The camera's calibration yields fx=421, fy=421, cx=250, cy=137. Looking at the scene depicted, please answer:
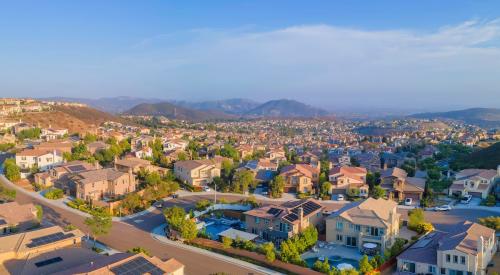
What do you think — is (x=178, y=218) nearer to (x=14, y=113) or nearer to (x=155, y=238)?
(x=155, y=238)

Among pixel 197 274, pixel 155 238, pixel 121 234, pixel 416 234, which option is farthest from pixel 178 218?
pixel 416 234

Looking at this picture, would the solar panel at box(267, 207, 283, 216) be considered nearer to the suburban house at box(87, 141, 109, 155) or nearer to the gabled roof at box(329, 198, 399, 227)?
the gabled roof at box(329, 198, 399, 227)

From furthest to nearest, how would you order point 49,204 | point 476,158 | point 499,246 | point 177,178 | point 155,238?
point 476,158
point 177,178
point 49,204
point 155,238
point 499,246

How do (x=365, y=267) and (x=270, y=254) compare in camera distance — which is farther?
(x=270, y=254)

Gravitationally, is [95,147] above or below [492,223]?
above

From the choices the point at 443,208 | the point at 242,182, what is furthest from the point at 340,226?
the point at 242,182

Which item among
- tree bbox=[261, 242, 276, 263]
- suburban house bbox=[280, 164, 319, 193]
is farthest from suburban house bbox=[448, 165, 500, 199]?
tree bbox=[261, 242, 276, 263]

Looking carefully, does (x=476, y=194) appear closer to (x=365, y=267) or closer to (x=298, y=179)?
(x=298, y=179)
